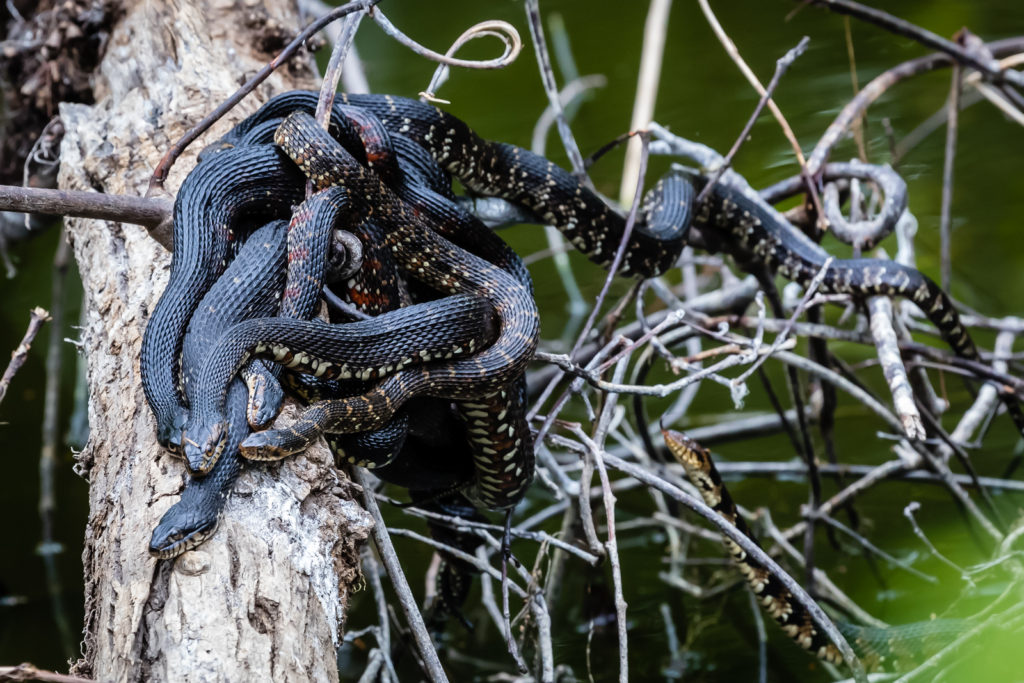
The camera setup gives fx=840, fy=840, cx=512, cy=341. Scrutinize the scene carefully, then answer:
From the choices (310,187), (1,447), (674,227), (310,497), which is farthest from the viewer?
(1,447)

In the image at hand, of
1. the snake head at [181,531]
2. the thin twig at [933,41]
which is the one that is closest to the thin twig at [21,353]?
the snake head at [181,531]

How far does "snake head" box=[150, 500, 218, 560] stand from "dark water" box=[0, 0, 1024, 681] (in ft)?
8.67

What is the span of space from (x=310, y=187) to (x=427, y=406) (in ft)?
2.49

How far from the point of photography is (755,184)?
19.8 feet

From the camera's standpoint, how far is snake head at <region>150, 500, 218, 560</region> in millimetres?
1735

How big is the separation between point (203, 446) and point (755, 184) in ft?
16.5

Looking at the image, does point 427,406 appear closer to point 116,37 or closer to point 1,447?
point 116,37

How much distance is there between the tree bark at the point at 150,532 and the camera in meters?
1.68

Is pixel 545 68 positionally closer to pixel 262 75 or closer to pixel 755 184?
pixel 262 75

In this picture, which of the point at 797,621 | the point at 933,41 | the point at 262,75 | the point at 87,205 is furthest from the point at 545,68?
the point at 797,621

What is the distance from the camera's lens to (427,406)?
2660 mm

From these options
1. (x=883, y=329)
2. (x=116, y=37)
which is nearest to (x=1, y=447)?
(x=116, y=37)

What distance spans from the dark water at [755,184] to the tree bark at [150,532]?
2436 mm

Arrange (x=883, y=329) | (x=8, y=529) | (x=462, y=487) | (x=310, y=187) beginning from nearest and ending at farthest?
(x=310, y=187), (x=462, y=487), (x=883, y=329), (x=8, y=529)
